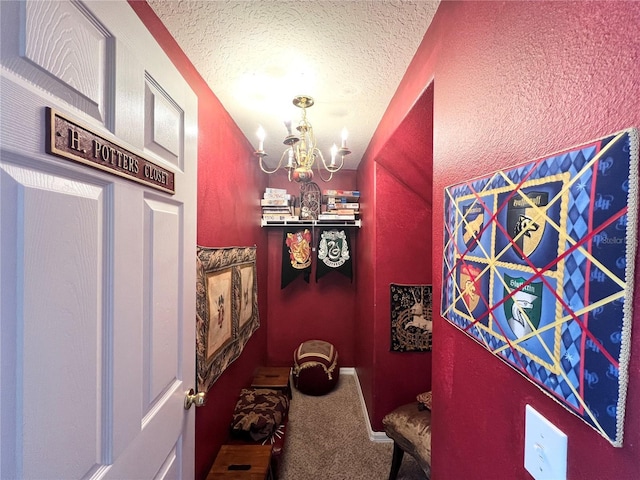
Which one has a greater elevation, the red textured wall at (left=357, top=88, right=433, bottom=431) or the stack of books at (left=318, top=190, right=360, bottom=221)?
the stack of books at (left=318, top=190, right=360, bottom=221)

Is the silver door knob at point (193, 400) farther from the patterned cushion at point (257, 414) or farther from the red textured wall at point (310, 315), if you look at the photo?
the red textured wall at point (310, 315)

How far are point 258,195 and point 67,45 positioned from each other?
2293 mm

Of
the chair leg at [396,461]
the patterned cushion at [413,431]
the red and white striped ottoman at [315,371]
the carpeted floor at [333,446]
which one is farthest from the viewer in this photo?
the red and white striped ottoman at [315,371]

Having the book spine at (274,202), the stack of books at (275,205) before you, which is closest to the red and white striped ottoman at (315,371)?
the stack of books at (275,205)

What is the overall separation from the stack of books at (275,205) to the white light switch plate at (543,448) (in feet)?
8.52

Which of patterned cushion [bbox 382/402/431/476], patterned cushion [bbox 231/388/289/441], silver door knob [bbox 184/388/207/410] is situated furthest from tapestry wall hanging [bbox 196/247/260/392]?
patterned cushion [bbox 382/402/431/476]

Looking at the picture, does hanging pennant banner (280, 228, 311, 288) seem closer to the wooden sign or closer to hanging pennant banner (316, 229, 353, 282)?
hanging pennant banner (316, 229, 353, 282)

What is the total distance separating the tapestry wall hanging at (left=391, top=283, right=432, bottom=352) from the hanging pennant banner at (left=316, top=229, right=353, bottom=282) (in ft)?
3.16

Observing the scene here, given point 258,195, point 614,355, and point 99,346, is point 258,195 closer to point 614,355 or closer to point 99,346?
point 99,346

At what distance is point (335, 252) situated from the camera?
3082 mm

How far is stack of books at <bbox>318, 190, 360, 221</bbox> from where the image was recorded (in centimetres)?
295

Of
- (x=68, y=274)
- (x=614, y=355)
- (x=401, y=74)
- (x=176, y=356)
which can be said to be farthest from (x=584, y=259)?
(x=401, y=74)

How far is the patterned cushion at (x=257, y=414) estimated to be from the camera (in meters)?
1.78

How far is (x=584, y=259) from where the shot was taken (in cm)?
42
